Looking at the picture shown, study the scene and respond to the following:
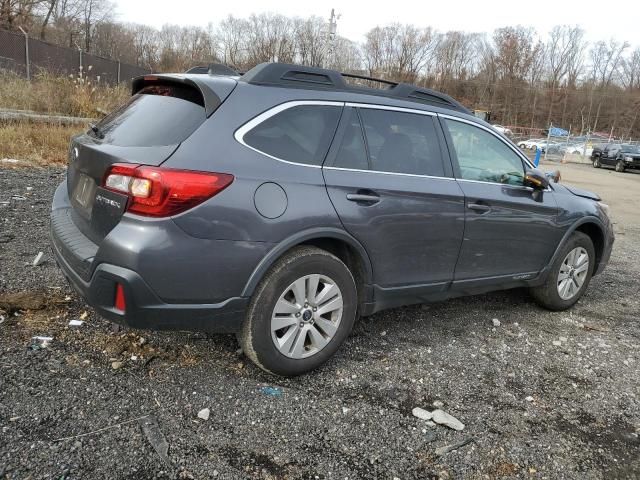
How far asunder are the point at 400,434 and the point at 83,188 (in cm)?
225

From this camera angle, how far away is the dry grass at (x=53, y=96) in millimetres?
11633

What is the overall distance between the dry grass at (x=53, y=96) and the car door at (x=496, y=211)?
10.4 meters

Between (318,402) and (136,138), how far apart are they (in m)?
1.79

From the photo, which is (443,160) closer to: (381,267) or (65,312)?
(381,267)

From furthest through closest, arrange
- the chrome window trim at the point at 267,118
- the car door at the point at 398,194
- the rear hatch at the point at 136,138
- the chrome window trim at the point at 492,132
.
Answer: the chrome window trim at the point at 492,132 < the car door at the point at 398,194 < the chrome window trim at the point at 267,118 < the rear hatch at the point at 136,138

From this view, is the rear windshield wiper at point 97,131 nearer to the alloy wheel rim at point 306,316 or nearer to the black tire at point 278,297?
the black tire at point 278,297

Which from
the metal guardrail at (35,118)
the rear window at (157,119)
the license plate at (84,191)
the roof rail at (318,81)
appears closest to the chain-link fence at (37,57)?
the metal guardrail at (35,118)

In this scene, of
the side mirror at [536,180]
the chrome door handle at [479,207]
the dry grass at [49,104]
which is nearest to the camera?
the chrome door handle at [479,207]

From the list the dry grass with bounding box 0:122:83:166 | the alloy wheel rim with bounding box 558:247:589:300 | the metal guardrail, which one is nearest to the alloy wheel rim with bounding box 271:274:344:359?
the alloy wheel rim with bounding box 558:247:589:300

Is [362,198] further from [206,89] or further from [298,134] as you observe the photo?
[206,89]

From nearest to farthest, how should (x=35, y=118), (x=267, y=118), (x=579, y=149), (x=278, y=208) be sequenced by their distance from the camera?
(x=278, y=208) → (x=267, y=118) → (x=35, y=118) → (x=579, y=149)

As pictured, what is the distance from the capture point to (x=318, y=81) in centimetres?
329

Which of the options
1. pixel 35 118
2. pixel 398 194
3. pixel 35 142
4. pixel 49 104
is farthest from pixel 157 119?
pixel 49 104

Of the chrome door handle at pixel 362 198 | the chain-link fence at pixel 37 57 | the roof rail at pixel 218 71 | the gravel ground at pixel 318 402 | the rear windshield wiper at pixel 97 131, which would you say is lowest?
the gravel ground at pixel 318 402
